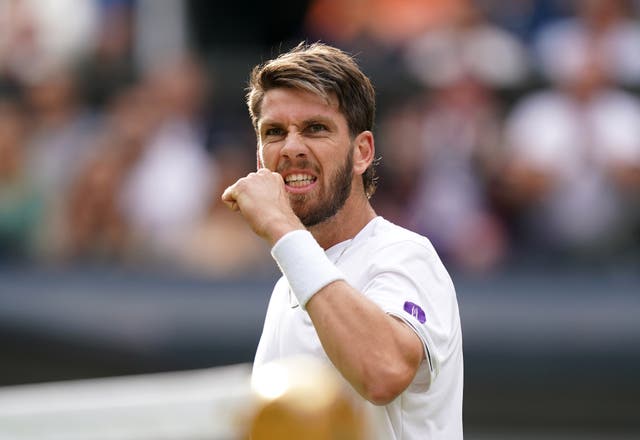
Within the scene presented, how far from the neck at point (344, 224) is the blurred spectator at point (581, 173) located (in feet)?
13.0

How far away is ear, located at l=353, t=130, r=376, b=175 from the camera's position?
3.23 m

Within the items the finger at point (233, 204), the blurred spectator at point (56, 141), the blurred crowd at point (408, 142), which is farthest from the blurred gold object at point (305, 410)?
the blurred spectator at point (56, 141)

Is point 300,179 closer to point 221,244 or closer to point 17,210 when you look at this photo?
point 221,244

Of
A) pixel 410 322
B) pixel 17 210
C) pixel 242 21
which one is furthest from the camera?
pixel 242 21

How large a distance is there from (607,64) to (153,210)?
2859mm

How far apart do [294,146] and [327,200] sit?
0.57ft

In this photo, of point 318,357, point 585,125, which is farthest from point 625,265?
point 318,357

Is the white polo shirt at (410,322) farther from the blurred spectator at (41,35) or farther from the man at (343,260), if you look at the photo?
the blurred spectator at (41,35)

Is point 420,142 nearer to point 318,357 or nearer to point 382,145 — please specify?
point 382,145

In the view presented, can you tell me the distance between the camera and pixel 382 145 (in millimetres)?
7770

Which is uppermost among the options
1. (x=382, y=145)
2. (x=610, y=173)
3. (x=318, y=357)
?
(x=382, y=145)

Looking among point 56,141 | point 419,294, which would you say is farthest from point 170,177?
point 419,294

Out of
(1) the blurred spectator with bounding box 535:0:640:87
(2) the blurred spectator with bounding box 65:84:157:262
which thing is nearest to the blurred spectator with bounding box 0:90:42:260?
(2) the blurred spectator with bounding box 65:84:157:262

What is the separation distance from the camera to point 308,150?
123 inches
